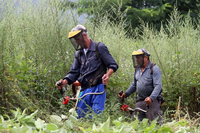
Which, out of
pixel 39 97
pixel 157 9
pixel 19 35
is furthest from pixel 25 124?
pixel 157 9

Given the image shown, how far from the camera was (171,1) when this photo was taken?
1742cm

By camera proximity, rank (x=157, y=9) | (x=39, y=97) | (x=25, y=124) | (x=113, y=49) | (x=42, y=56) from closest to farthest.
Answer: (x=25, y=124) → (x=39, y=97) → (x=42, y=56) → (x=113, y=49) → (x=157, y=9)

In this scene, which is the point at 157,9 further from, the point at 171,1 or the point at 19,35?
the point at 19,35

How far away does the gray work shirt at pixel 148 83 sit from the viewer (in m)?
4.20

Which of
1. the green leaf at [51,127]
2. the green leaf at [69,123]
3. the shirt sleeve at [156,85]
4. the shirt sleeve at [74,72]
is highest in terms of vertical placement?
the green leaf at [51,127]

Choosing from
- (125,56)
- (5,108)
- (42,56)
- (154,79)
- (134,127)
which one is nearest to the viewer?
(134,127)

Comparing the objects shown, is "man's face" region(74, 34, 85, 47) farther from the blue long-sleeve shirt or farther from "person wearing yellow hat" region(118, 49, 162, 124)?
"person wearing yellow hat" region(118, 49, 162, 124)

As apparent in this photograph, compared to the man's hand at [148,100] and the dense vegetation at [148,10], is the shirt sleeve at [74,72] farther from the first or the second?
the dense vegetation at [148,10]

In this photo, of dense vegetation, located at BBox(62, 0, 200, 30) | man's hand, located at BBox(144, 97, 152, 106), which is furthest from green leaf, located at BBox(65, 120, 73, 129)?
dense vegetation, located at BBox(62, 0, 200, 30)

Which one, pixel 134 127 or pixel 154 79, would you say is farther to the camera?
pixel 154 79

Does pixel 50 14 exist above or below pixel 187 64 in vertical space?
above

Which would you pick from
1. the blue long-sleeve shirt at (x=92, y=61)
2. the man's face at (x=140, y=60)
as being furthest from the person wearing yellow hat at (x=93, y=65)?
the man's face at (x=140, y=60)

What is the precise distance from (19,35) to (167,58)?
140 inches

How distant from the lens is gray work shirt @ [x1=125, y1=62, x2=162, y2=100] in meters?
4.20
